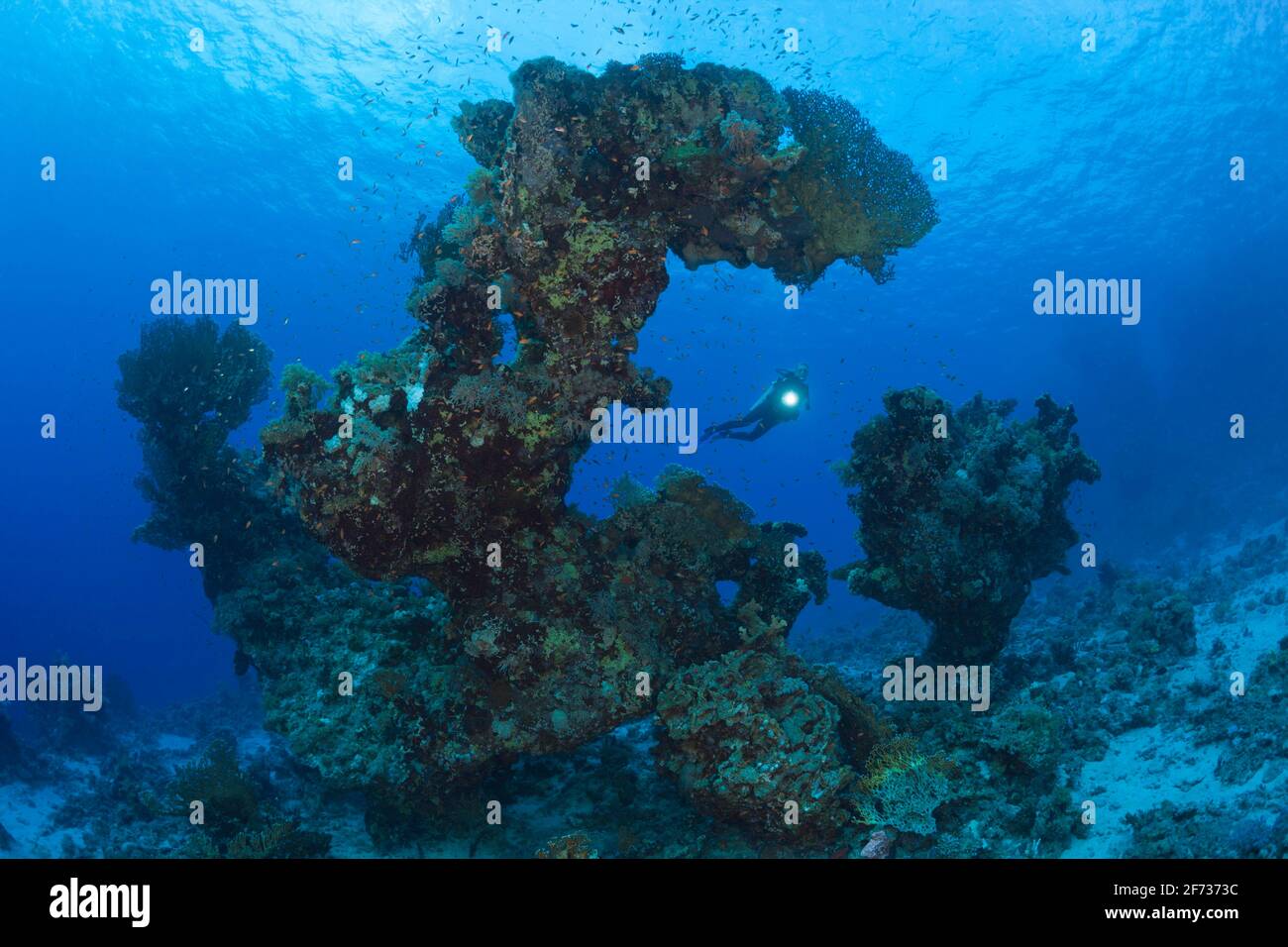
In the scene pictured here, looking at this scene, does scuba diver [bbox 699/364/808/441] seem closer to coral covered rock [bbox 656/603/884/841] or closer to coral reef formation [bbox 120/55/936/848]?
coral reef formation [bbox 120/55/936/848]

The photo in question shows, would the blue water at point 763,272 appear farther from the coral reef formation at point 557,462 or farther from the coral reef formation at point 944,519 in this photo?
the coral reef formation at point 944,519

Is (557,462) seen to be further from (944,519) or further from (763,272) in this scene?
(763,272)

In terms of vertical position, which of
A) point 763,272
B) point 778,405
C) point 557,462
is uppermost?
point 763,272

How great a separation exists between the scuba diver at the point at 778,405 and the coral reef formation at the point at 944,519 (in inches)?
194

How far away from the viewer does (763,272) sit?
44.3 metres

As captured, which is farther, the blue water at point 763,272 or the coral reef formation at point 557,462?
the blue water at point 763,272

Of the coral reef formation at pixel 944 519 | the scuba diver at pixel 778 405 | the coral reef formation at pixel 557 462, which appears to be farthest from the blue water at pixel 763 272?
the coral reef formation at pixel 944 519

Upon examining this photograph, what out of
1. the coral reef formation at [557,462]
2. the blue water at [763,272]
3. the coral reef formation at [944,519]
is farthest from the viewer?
the blue water at [763,272]

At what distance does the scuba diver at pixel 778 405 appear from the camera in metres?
14.3

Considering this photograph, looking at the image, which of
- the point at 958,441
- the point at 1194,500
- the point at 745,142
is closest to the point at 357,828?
the point at 745,142

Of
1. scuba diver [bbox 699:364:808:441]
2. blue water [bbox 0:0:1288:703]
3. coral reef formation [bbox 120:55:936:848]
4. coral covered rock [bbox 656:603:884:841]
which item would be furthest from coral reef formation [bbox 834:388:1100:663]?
blue water [bbox 0:0:1288:703]

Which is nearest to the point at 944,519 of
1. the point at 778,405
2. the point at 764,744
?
the point at 764,744

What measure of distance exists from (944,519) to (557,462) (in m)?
5.43

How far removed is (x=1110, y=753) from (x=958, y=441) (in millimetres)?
4872
